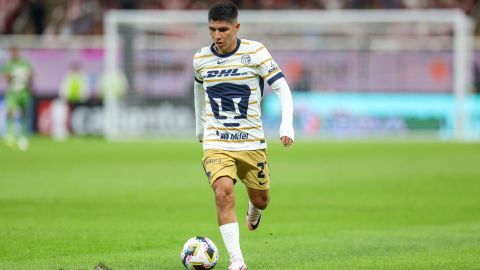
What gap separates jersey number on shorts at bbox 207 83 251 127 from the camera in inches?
359

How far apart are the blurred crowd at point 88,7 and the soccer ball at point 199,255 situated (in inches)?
1090

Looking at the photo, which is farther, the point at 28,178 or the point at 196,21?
the point at 196,21

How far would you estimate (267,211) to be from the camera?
1448 cm

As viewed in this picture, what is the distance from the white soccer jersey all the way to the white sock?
747 mm

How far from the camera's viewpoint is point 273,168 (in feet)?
71.7

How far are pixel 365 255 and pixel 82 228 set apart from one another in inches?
149

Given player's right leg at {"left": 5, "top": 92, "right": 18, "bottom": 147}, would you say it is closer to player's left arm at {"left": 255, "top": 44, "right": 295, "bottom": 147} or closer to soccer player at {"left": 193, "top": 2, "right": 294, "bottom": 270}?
soccer player at {"left": 193, "top": 2, "right": 294, "bottom": 270}

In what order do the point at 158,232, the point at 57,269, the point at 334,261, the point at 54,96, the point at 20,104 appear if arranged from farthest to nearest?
the point at 54,96 < the point at 20,104 < the point at 158,232 < the point at 334,261 < the point at 57,269

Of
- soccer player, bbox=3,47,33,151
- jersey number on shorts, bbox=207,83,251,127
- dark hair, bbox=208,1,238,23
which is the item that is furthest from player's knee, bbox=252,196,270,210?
soccer player, bbox=3,47,33,151

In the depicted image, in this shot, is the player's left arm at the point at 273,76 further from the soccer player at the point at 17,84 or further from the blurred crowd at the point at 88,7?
the blurred crowd at the point at 88,7

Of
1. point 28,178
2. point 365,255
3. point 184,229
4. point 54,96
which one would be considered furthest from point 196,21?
point 365,255

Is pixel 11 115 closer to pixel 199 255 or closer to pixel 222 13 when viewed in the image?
pixel 222 13

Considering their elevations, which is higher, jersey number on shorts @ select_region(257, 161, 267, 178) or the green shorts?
jersey number on shorts @ select_region(257, 161, 267, 178)

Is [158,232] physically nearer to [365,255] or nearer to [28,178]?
[365,255]
